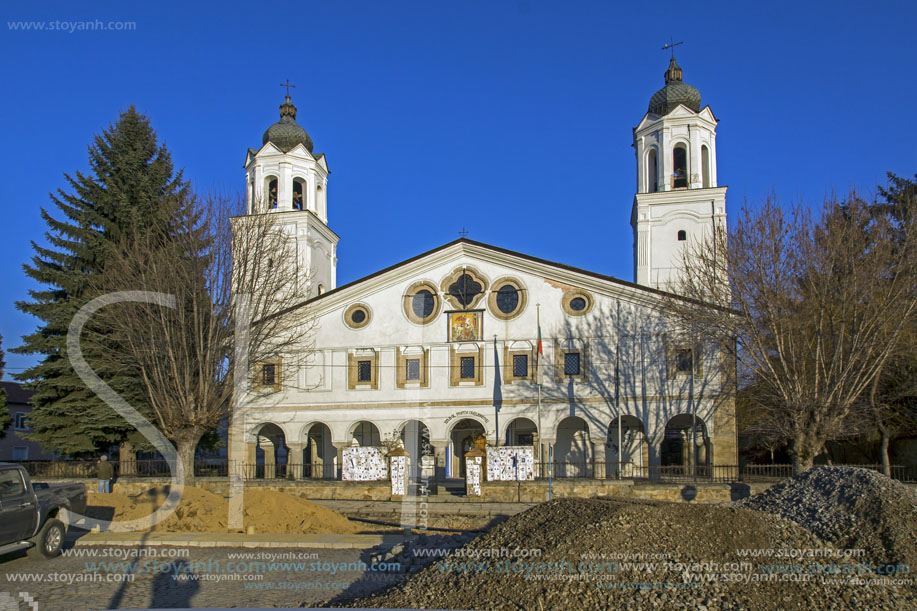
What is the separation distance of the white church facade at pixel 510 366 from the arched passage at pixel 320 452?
9 centimetres

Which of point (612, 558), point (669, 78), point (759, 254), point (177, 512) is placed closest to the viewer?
point (612, 558)

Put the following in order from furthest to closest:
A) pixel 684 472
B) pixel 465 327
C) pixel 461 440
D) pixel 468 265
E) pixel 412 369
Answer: pixel 461 440 < pixel 468 265 < pixel 412 369 < pixel 465 327 < pixel 684 472

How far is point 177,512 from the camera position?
55.8ft

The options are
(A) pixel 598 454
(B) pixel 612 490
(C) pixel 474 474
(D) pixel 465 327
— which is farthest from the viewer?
(D) pixel 465 327

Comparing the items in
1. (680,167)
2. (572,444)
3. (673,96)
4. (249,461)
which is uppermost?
(673,96)

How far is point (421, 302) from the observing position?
32281mm

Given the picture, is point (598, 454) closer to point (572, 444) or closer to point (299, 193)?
point (572, 444)

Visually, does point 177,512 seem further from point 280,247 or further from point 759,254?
point 759,254

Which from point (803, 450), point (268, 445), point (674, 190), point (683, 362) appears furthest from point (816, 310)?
point (268, 445)

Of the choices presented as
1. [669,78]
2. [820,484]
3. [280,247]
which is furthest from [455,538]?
[669,78]

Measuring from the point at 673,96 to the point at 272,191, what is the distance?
64.2 feet

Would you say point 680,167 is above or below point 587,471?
above

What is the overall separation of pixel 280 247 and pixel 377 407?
812cm

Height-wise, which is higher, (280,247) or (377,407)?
(280,247)
